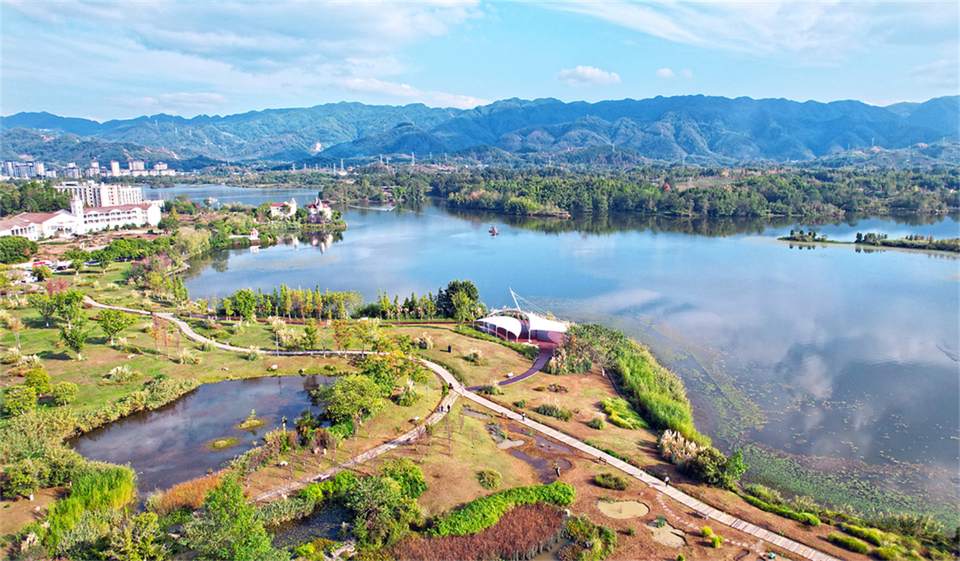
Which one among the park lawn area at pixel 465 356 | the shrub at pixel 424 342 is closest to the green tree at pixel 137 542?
the park lawn area at pixel 465 356

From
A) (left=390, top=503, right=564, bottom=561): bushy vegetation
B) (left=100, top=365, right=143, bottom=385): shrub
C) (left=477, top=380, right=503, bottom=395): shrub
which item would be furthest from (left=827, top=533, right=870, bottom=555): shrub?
(left=100, top=365, right=143, bottom=385): shrub

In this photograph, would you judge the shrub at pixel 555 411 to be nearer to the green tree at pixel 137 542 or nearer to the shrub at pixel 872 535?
the shrub at pixel 872 535

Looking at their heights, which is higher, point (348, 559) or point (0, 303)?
point (0, 303)

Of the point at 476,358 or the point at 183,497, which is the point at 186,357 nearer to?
the point at 183,497

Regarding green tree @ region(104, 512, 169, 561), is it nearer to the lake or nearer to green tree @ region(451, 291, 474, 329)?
the lake

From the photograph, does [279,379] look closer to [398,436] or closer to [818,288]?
[398,436]

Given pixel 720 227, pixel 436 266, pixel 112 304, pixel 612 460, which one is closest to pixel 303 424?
pixel 612 460
